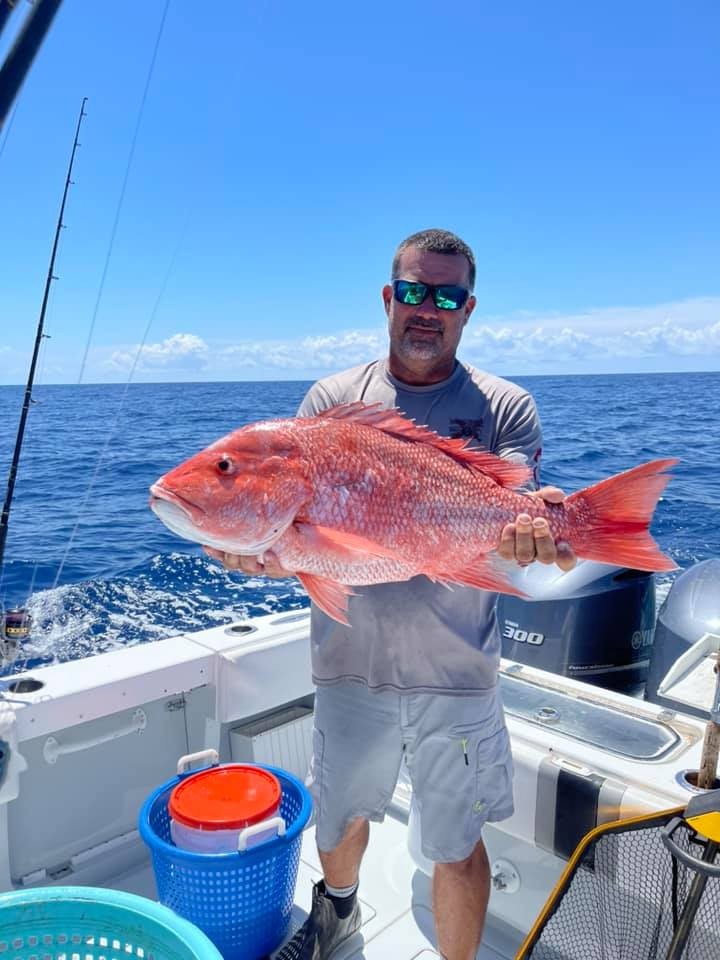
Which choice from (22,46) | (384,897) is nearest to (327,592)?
(384,897)

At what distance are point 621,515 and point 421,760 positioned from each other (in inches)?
44.5

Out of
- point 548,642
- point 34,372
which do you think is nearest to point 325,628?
point 548,642

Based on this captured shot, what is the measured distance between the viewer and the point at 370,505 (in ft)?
7.11

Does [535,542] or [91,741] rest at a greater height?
[535,542]

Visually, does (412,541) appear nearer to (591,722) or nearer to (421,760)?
(421,760)

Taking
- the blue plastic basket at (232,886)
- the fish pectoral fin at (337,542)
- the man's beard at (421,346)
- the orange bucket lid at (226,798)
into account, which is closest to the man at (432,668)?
the man's beard at (421,346)

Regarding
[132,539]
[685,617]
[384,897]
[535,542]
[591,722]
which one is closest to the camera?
[535,542]

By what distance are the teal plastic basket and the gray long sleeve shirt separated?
106 cm

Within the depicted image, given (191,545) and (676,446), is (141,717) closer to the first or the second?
(191,545)

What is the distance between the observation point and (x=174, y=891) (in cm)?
267

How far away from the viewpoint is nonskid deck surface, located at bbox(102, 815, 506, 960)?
118 inches

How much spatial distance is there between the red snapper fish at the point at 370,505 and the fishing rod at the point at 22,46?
1634mm

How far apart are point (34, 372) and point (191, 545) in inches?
265

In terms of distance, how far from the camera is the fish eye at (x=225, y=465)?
210 cm
